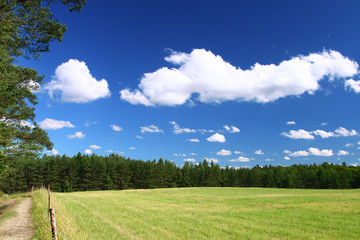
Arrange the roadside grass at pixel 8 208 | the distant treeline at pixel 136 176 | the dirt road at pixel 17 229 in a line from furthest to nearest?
the distant treeline at pixel 136 176, the roadside grass at pixel 8 208, the dirt road at pixel 17 229

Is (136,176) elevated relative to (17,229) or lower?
lower

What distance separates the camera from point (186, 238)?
11336mm

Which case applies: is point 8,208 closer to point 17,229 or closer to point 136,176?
point 17,229

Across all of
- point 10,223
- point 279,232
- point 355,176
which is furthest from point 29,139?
point 355,176

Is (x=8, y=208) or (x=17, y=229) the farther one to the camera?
(x=8, y=208)

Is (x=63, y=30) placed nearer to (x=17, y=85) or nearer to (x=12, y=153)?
(x=17, y=85)

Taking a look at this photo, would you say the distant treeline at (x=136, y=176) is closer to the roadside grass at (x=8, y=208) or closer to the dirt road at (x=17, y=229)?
the roadside grass at (x=8, y=208)

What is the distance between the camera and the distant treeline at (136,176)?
81000mm

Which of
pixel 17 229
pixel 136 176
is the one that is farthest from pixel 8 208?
pixel 136 176

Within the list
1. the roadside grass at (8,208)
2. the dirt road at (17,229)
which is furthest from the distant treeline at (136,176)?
the dirt road at (17,229)

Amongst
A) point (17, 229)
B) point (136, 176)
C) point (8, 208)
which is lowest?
point (136, 176)

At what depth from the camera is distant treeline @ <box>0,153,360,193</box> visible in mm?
81000

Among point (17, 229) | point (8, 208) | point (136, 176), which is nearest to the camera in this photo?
point (17, 229)

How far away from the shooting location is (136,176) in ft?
323
